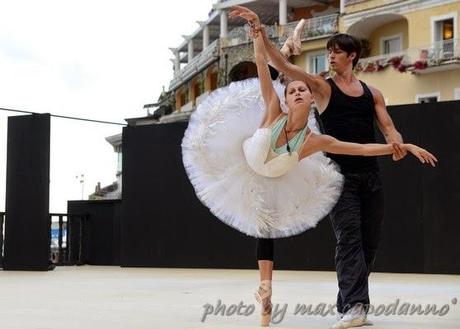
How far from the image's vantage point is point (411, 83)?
94.0ft

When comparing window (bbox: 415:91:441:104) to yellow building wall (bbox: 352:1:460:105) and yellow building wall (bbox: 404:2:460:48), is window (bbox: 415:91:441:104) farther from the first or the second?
yellow building wall (bbox: 404:2:460:48)

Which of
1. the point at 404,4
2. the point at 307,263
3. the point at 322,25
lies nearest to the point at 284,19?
the point at 322,25

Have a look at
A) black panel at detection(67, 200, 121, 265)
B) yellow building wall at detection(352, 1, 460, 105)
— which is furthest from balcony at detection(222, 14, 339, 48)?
black panel at detection(67, 200, 121, 265)

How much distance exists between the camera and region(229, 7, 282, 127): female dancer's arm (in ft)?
14.2

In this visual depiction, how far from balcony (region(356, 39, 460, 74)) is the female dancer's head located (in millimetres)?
24081

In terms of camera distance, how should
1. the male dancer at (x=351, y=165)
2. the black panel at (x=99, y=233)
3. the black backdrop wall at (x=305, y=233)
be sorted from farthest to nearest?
the black panel at (x=99, y=233), the black backdrop wall at (x=305, y=233), the male dancer at (x=351, y=165)

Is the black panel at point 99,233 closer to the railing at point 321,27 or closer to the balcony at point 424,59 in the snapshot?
the balcony at point 424,59

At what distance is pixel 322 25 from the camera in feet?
111

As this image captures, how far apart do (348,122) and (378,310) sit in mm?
1433

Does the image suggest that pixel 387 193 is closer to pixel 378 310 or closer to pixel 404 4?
pixel 378 310

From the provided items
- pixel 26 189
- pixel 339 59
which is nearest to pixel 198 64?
pixel 26 189

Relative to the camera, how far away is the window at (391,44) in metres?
31.7

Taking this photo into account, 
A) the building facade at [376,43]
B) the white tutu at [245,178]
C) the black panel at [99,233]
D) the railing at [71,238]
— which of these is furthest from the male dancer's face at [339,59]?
the building facade at [376,43]

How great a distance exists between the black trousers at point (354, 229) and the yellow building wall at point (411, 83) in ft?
78.9
